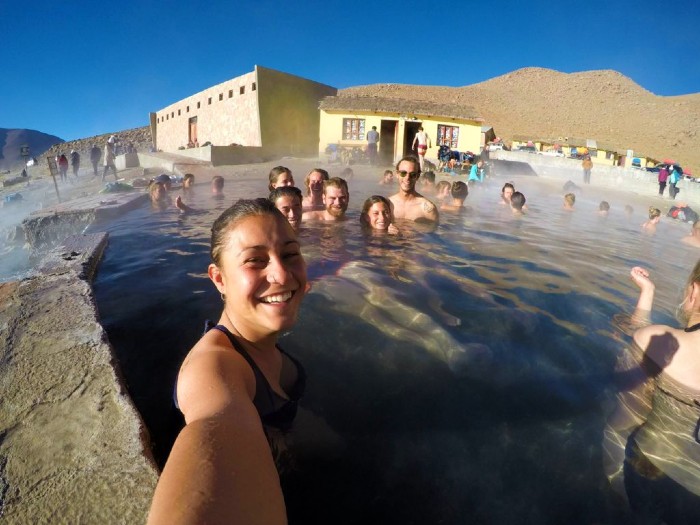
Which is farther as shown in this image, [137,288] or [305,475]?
[137,288]

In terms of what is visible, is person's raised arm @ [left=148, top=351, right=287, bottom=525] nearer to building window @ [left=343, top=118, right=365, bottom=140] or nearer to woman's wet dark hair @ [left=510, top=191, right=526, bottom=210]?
woman's wet dark hair @ [left=510, top=191, right=526, bottom=210]

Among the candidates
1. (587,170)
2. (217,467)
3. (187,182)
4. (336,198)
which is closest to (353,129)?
(187,182)

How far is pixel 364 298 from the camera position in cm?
352

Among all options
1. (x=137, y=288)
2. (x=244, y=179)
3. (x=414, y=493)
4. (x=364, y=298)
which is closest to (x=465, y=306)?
(x=364, y=298)

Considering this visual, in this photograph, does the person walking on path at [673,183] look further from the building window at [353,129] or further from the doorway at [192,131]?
the doorway at [192,131]

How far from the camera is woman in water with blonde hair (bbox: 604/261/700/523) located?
5.82ft

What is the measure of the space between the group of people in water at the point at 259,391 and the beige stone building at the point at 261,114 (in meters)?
16.3

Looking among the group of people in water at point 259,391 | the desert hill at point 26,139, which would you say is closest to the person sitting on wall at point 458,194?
the group of people in water at point 259,391

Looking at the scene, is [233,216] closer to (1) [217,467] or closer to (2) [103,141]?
(1) [217,467]

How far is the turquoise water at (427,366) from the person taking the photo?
5.59 feet

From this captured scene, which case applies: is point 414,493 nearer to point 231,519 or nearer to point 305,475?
point 305,475

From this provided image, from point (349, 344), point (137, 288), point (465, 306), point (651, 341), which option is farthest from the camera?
point (137, 288)

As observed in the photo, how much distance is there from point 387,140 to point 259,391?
21.6 m

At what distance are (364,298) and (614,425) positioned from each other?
2003mm
